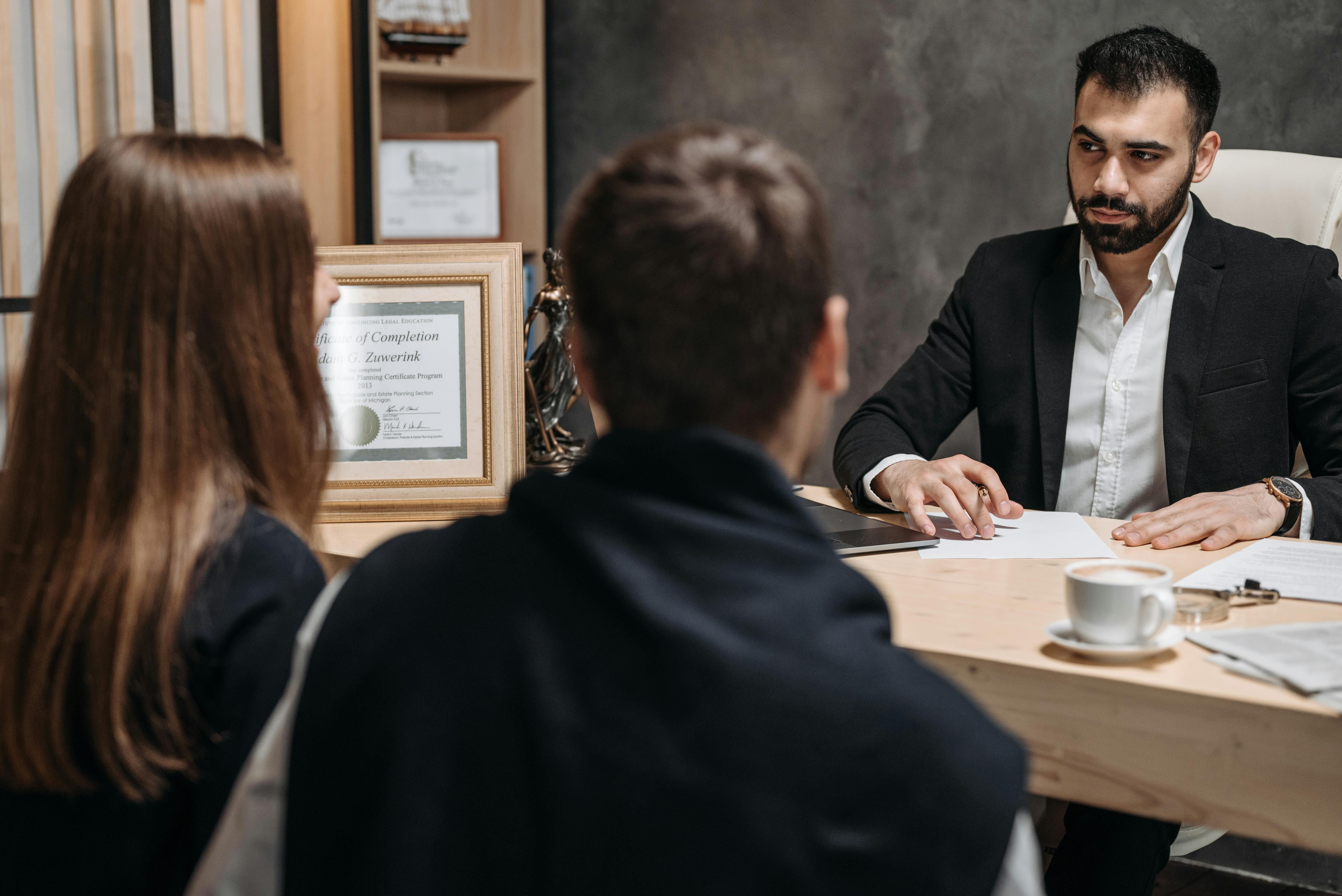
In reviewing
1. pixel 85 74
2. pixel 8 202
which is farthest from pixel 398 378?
pixel 85 74

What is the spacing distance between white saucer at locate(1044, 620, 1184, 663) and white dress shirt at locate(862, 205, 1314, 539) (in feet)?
3.24

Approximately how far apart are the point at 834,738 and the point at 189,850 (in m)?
0.47

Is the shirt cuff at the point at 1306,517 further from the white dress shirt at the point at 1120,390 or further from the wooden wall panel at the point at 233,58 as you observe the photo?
the wooden wall panel at the point at 233,58

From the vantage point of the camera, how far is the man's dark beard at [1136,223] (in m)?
1.88

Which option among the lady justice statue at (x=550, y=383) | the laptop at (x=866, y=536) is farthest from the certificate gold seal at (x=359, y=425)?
the laptop at (x=866, y=536)

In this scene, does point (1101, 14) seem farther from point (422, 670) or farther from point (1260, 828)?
point (422, 670)

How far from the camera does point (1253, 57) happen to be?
2467mm

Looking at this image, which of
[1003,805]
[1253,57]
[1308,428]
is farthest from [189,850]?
[1253,57]

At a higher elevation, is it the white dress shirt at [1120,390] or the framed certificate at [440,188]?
the framed certificate at [440,188]

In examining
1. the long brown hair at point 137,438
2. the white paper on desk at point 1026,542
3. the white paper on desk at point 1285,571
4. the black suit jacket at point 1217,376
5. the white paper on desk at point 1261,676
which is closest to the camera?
the long brown hair at point 137,438

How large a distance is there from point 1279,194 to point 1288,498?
807 millimetres

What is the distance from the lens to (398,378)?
1506 millimetres

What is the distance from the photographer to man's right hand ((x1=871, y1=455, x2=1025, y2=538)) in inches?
56.7

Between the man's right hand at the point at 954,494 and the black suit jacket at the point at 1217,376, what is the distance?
0.48 ft
